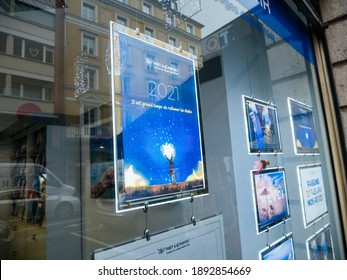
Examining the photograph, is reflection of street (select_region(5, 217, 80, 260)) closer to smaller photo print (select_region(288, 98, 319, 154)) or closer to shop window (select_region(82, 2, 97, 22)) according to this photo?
shop window (select_region(82, 2, 97, 22))

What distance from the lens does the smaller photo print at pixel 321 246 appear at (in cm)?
250

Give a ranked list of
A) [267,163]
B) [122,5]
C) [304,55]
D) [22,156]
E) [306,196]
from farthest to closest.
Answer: [304,55]
[306,196]
[267,163]
[122,5]
[22,156]

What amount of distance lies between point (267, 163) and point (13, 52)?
1920 mm

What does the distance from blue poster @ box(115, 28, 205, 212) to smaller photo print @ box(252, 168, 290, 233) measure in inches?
29.0

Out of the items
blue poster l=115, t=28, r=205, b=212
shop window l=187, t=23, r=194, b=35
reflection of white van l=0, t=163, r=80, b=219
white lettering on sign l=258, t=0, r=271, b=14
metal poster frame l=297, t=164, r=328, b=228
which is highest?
white lettering on sign l=258, t=0, r=271, b=14

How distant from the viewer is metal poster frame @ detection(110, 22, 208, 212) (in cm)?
116

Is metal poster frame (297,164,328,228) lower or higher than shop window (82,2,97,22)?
lower

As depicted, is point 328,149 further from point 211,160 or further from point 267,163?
point 211,160

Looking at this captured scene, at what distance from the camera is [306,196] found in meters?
2.55

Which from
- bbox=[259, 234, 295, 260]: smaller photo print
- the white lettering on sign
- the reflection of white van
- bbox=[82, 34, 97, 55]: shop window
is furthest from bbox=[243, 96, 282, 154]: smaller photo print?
the reflection of white van

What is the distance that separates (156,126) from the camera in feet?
4.27

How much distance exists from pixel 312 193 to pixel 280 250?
829mm

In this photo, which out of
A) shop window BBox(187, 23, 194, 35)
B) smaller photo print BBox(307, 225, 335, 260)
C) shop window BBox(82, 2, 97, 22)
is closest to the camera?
shop window BBox(82, 2, 97, 22)
